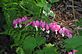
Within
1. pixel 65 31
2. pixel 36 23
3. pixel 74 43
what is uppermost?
pixel 74 43

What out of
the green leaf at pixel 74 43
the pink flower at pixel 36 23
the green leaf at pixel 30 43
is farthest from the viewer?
the pink flower at pixel 36 23

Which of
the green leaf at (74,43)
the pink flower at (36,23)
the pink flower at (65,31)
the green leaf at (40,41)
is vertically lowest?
the pink flower at (65,31)

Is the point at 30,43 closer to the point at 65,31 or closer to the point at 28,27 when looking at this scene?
the point at 28,27

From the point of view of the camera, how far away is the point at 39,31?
94.2 inches

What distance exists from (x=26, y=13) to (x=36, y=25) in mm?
342

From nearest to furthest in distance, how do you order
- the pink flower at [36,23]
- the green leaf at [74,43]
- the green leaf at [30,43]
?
the green leaf at [74,43]
the green leaf at [30,43]
the pink flower at [36,23]

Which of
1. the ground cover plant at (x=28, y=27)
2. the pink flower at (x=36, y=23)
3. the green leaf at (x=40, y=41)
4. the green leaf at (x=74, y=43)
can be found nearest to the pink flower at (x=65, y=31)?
the ground cover plant at (x=28, y=27)

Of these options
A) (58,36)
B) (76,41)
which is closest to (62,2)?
(58,36)

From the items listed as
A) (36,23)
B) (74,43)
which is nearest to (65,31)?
(36,23)

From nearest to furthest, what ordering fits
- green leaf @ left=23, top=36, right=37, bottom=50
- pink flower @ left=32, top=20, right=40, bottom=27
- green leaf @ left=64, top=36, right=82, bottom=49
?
green leaf @ left=64, top=36, right=82, bottom=49 → green leaf @ left=23, top=36, right=37, bottom=50 → pink flower @ left=32, top=20, right=40, bottom=27

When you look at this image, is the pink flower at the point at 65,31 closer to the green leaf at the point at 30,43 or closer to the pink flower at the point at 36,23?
the pink flower at the point at 36,23

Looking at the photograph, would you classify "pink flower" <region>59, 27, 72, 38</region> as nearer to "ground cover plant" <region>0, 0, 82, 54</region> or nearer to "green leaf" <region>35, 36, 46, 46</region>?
"ground cover plant" <region>0, 0, 82, 54</region>


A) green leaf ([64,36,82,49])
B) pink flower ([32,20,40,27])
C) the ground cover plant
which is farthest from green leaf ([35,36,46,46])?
green leaf ([64,36,82,49])

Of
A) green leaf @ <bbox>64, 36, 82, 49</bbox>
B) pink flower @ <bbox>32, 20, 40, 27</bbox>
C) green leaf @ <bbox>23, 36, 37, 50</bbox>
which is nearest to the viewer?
green leaf @ <bbox>64, 36, 82, 49</bbox>
